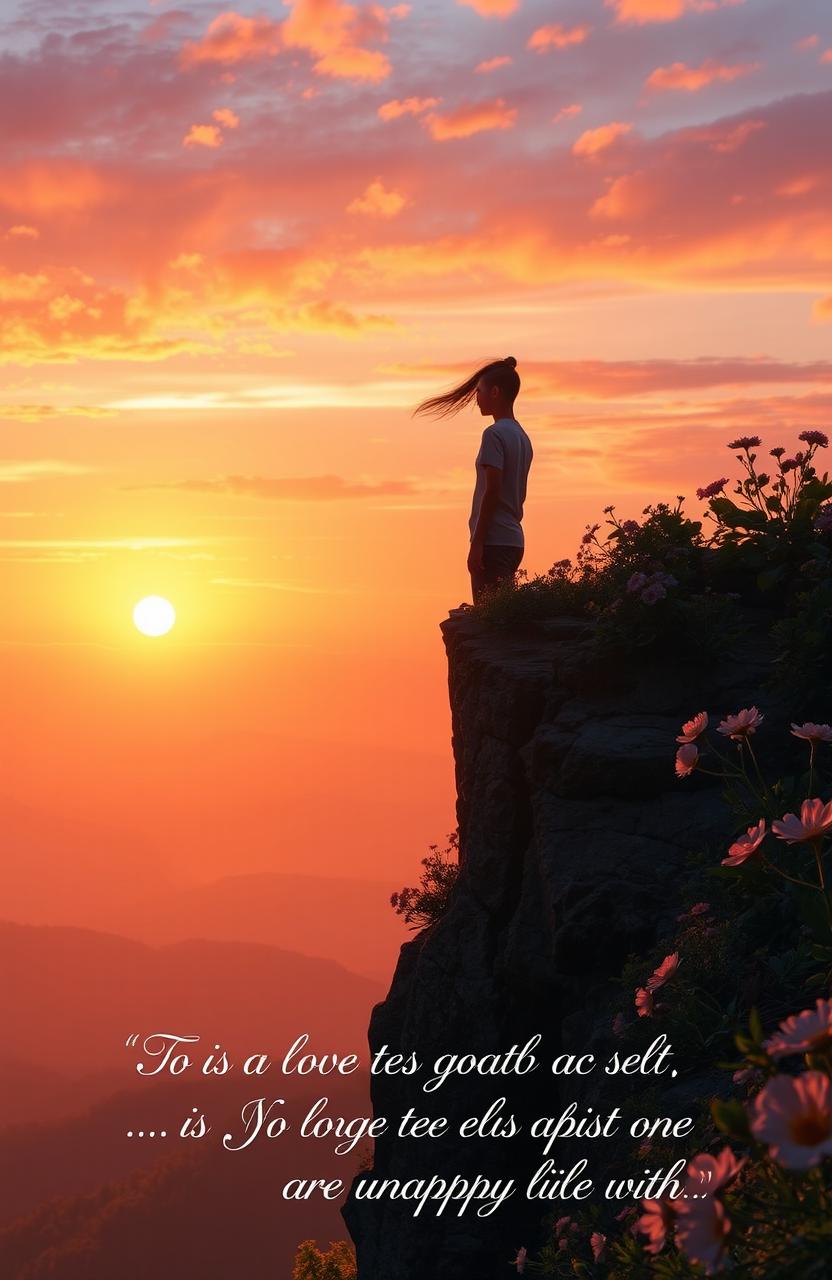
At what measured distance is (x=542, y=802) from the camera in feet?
28.2

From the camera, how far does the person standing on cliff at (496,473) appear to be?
10711 mm

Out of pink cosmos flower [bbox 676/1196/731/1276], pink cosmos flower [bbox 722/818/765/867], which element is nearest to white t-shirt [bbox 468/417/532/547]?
pink cosmos flower [bbox 722/818/765/867]

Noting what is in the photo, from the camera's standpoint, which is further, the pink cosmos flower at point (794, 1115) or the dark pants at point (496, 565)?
the dark pants at point (496, 565)

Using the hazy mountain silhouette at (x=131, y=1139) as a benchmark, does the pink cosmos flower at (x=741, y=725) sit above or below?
below

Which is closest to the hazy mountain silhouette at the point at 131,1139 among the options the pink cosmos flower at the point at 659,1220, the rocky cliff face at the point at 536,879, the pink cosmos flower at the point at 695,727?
the rocky cliff face at the point at 536,879

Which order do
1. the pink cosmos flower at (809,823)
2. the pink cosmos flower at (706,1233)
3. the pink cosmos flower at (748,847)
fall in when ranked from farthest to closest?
the pink cosmos flower at (748,847) < the pink cosmos flower at (809,823) < the pink cosmos flower at (706,1233)

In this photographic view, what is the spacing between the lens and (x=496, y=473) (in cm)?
1067

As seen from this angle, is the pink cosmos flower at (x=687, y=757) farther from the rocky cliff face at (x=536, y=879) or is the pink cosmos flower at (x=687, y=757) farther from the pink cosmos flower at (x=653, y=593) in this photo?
the pink cosmos flower at (x=653, y=593)

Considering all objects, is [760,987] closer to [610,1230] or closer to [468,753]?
[610,1230]

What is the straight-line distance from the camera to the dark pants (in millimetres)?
11305

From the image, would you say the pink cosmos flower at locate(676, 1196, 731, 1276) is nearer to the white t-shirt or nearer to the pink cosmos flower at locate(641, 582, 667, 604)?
the pink cosmos flower at locate(641, 582, 667, 604)

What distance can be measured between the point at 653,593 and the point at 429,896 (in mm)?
5453

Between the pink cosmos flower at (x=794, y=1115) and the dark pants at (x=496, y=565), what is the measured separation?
31.3 ft

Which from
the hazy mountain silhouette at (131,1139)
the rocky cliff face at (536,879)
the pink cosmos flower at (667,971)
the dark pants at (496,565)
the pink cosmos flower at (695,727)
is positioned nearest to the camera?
the pink cosmos flower at (667,971)
